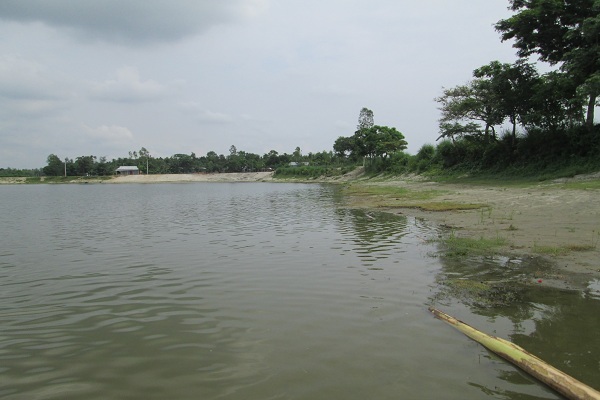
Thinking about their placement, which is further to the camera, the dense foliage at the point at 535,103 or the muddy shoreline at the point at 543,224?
the dense foliage at the point at 535,103

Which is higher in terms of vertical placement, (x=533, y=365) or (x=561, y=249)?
(x=561, y=249)

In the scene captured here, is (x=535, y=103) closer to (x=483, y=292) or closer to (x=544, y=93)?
(x=544, y=93)

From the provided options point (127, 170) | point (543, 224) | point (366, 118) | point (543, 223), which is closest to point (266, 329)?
point (543, 224)

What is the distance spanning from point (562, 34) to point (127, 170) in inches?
5794

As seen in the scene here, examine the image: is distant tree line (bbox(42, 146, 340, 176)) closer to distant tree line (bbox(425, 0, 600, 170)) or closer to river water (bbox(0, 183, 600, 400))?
distant tree line (bbox(425, 0, 600, 170))

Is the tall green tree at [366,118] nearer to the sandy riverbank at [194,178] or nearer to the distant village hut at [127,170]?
the sandy riverbank at [194,178]

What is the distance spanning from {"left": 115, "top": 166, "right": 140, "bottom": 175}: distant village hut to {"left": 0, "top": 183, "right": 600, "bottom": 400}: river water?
149m

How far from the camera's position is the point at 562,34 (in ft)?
100

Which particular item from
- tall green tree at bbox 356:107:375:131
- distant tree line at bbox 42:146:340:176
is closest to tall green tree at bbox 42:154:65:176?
distant tree line at bbox 42:146:340:176

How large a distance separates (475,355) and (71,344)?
5.68 meters

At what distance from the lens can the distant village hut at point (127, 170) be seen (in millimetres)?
147875

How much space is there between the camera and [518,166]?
33531 mm

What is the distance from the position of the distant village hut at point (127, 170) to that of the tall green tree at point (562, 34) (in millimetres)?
142472

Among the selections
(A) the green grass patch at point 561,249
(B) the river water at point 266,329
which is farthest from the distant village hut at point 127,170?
(A) the green grass patch at point 561,249
